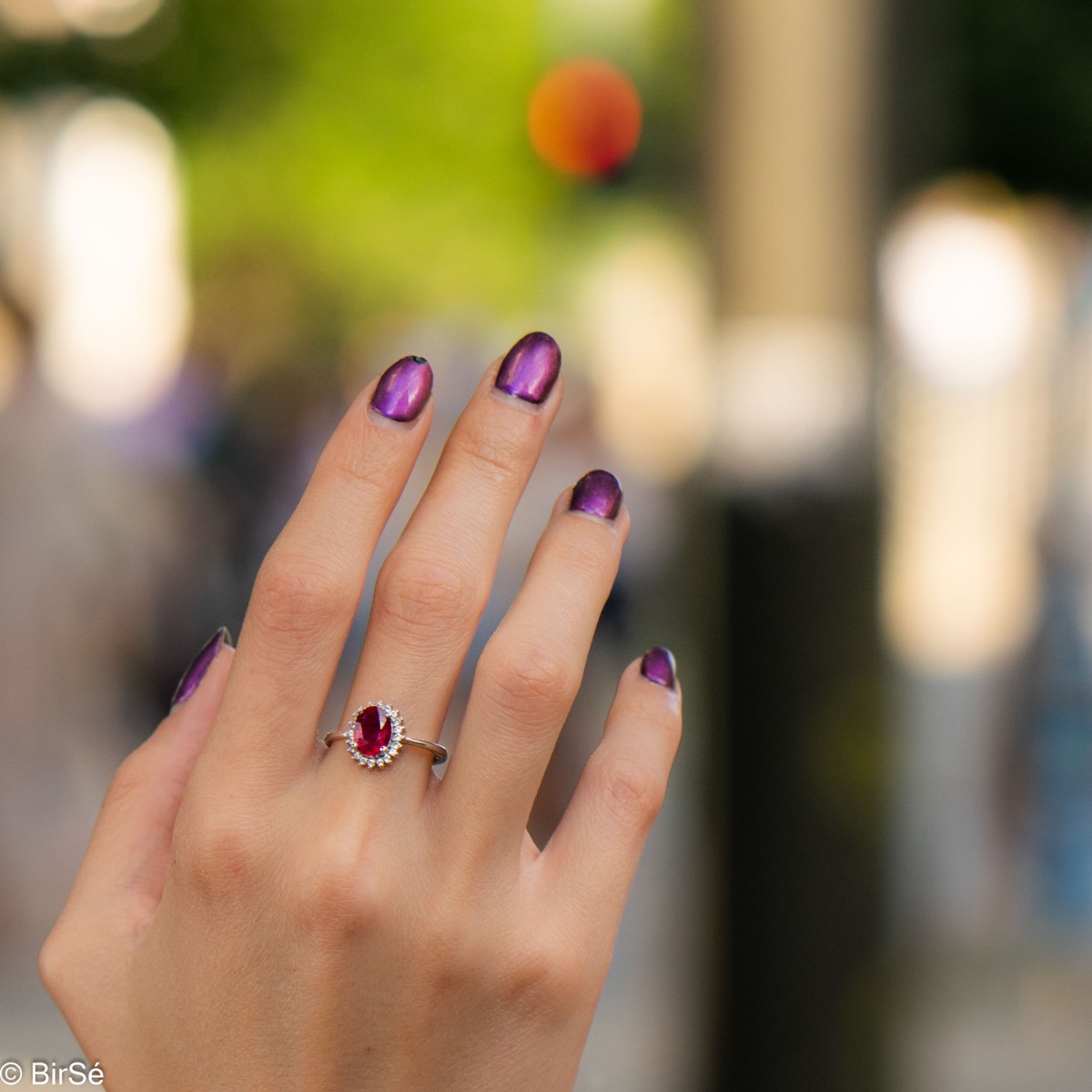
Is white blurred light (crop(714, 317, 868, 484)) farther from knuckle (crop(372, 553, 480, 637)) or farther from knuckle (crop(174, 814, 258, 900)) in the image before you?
knuckle (crop(174, 814, 258, 900))

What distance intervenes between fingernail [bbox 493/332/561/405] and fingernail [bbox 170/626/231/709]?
1.21 ft

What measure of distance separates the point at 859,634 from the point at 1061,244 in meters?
2.43

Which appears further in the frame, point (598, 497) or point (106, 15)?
point (106, 15)

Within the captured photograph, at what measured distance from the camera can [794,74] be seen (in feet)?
8.65

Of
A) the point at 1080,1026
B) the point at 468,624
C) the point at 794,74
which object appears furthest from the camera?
the point at 1080,1026

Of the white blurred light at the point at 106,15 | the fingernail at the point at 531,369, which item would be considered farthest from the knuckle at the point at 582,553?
the white blurred light at the point at 106,15

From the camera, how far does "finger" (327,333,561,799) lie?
104cm

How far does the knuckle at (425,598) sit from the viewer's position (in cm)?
104

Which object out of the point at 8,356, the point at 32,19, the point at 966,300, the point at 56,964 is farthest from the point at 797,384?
the point at 32,19

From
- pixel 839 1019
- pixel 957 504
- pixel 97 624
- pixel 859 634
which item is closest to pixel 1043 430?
pixel 957 504

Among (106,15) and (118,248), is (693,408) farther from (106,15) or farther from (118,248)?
(106,15)

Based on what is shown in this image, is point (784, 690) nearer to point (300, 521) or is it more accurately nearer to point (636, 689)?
point (636, 689)

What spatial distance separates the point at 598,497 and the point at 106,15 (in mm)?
4803

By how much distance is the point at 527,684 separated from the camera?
3.40ft
